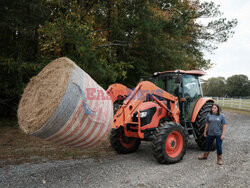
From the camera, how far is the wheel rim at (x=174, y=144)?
502 centimetres

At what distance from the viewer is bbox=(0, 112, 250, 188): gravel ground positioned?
3.85 meters

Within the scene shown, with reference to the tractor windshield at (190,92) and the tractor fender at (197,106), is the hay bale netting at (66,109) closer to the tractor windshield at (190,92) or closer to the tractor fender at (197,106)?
the tractor windshield at (190,92)

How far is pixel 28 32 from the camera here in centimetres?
780

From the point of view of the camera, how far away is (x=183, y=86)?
5871 millimetres

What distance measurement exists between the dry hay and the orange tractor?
1.82m

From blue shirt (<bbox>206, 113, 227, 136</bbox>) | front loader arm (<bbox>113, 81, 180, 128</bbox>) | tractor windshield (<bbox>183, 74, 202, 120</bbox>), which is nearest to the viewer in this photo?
front loader arm (<bbox>113, 81, 180, 128</bbox>)

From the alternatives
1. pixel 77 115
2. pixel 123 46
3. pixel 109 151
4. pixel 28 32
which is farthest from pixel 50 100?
pixel 123 46

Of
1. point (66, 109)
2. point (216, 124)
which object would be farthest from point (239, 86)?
point (66, 109)

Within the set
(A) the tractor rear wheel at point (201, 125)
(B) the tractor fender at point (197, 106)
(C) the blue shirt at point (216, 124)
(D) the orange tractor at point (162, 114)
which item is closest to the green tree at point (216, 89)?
(B) the tractor fender at point (197, 106)

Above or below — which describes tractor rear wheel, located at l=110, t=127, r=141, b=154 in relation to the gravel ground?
above

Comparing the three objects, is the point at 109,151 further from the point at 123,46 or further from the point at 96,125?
the point at 123,46

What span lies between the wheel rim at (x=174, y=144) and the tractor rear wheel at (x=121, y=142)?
3.91 ft

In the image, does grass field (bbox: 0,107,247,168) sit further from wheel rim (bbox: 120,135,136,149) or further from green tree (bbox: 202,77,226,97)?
green tree (bbox: 202,77,226,97)

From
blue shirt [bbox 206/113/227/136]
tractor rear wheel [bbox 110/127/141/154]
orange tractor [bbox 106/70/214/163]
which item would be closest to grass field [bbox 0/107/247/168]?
tractor rear wheel [bbox 110/127/141/154]
